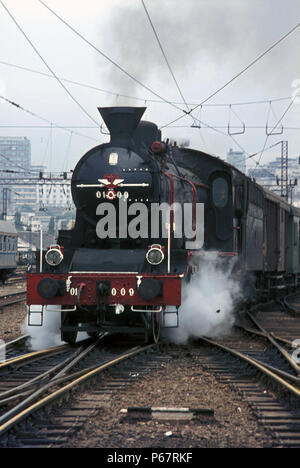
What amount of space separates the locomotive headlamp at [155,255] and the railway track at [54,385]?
131 cm

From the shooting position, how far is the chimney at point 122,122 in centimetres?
1009

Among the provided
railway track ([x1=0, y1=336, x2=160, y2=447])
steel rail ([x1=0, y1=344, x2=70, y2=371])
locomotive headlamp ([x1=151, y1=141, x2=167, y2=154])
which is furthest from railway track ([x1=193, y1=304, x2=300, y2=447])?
locomotive headlamp ([x1=151, y1=141, x2=167, y2=154])

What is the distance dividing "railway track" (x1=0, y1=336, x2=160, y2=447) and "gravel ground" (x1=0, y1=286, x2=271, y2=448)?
186 millimetres

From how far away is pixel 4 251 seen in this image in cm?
2911

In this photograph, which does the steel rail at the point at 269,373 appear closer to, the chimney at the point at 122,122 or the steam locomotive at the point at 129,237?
the steam locomotive at the point at 129,237

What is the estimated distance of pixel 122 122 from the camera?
1015 centimetres

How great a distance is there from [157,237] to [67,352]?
228 centimetres

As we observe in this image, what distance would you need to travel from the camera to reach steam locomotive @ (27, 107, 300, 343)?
9102mm

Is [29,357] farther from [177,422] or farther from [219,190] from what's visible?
[219,190]

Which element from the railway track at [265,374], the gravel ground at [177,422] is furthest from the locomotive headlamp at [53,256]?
the railway track at [265,374]

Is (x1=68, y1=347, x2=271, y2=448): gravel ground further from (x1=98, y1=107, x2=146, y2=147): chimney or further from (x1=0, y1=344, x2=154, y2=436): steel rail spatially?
(x1=98, y1=107, x2=146, y2=147): chimney
